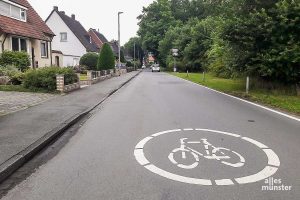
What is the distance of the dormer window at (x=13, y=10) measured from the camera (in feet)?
91.7

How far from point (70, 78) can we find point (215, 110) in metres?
9.82

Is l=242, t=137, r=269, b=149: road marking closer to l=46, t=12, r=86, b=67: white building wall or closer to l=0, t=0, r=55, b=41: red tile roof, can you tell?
l=0, t=0, r=55, b=41: red tile roof

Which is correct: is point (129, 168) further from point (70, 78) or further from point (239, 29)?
point (70, 78)

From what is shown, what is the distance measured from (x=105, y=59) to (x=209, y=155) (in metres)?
32.7

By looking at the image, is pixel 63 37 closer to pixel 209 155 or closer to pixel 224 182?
pixel 209 155

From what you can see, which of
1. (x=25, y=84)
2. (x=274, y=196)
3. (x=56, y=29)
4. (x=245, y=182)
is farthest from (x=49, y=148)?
(x=56, y=29)

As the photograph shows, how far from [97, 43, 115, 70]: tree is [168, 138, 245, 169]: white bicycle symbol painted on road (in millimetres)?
31555

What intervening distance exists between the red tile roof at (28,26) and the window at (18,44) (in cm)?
74

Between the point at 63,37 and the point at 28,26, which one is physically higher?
the point at 63,37

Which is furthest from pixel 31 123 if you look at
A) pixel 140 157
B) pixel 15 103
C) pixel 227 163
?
pixel 227 163

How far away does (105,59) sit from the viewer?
37906 mm

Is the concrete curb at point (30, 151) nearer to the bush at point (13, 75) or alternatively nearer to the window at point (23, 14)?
the bush at point (13, 75)

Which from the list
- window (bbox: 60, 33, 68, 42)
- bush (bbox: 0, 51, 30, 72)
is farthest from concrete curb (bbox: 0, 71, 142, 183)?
window (bbox: 60, 33, 68, 42)

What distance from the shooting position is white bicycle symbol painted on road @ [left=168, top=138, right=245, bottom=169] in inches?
224
